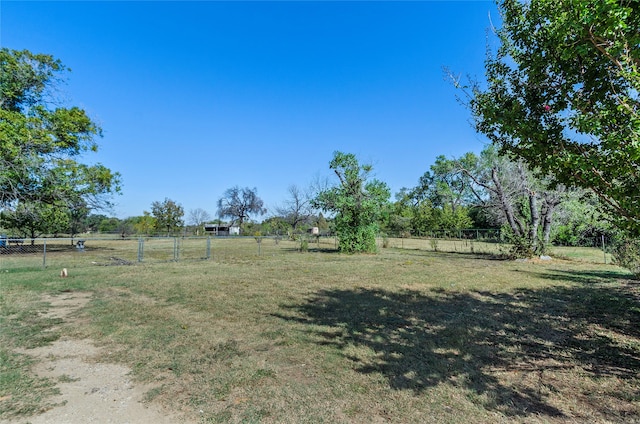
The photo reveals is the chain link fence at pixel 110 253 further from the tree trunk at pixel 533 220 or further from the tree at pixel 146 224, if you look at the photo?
the tree at pixel 146 224

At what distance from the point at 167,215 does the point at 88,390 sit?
164 feet

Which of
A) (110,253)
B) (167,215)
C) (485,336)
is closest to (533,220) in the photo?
(485,336)

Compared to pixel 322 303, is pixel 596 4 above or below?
above

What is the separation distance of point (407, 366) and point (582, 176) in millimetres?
2763

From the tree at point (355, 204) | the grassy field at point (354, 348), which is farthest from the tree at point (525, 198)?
the grassy field at point (354, 348)

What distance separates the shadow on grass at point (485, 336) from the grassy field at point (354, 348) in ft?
0.08

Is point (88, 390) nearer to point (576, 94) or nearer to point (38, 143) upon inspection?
point (576, 94)

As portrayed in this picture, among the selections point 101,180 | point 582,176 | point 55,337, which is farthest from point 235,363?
point 101,180

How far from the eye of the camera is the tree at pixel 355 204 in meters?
18.4

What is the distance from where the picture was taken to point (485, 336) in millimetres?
4738

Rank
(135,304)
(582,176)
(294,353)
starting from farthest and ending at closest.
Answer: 1. (135,304)
2. (294,353)
3. (582,176)

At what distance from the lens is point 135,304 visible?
21.2 feet

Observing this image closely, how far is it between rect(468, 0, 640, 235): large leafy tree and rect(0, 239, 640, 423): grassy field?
2.00 m

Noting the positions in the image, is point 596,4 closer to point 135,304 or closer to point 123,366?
point 123,366
